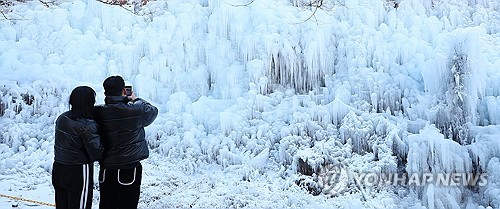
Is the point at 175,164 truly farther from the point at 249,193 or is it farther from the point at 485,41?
the point at 485,41

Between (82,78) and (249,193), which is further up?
(82,78)

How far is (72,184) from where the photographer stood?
3.10 meters

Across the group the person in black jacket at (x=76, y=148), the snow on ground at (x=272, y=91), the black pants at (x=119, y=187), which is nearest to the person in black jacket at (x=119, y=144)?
the black pants at (x=119, y=187)

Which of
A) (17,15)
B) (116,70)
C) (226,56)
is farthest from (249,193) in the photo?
(17,15)

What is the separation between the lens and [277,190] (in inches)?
222

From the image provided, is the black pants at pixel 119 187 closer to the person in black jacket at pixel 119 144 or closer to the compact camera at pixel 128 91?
the person in black jacket at pixel 119 144

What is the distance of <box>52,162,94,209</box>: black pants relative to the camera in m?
3.08

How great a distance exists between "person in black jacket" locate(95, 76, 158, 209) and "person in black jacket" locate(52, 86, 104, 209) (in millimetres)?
104

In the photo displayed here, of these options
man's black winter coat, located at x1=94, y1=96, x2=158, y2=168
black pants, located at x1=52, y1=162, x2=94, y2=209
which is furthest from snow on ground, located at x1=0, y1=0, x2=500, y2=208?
man's black winter coat, located at x1=94, y1=96, x2=158, y2=168

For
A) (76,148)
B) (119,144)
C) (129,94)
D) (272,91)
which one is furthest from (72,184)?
(272,91)

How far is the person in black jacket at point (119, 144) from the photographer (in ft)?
10.5

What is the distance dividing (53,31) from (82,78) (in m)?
1.18

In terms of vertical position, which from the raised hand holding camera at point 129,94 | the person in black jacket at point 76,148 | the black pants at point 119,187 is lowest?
the black pants at point 119,187

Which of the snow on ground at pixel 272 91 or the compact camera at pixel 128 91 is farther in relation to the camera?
the snow on ground at pixel 272 91
